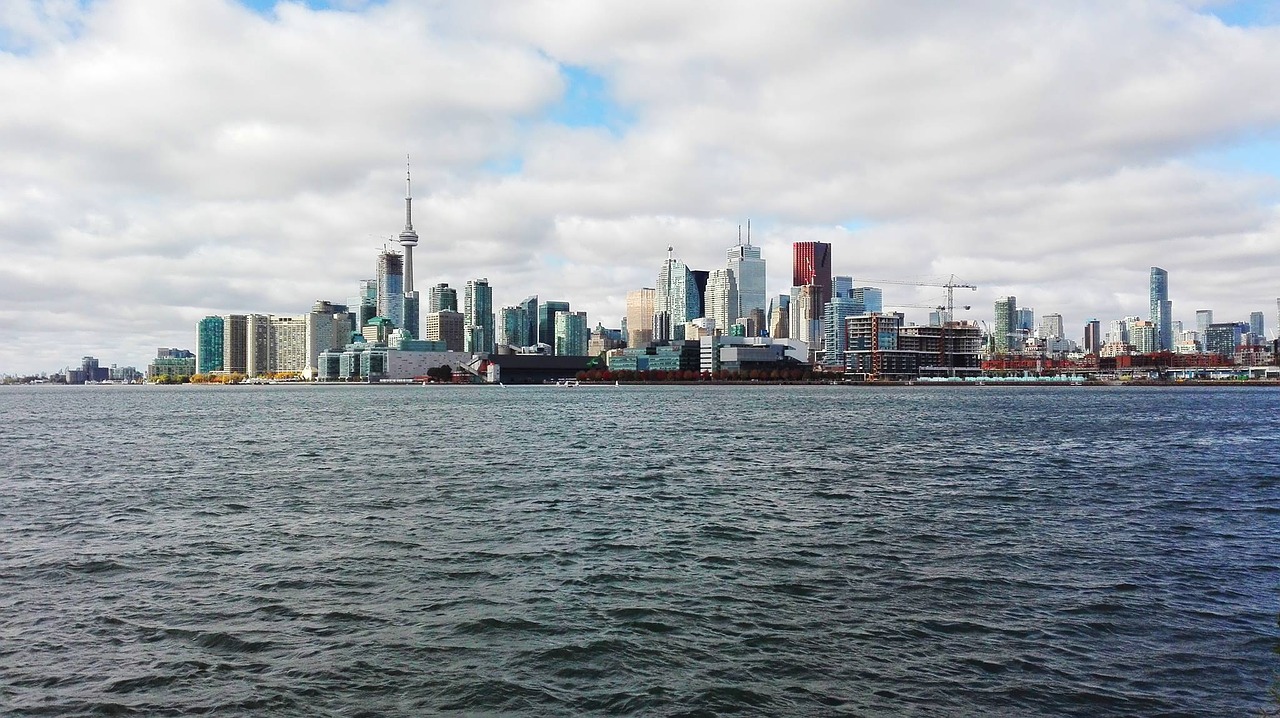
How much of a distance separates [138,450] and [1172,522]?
65686 millimetres

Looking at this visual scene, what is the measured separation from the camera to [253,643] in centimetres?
1705

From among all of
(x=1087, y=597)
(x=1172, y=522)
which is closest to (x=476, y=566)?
(x=1087, y=597)

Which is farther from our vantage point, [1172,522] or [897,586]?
[1172,522]

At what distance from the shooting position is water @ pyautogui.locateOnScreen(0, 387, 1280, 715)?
14695 millimetres

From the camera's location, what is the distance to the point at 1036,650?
1650 cm

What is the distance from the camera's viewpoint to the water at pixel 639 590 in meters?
14.7

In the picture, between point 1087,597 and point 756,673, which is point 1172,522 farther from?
point 756,673

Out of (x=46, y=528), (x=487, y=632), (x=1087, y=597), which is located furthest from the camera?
(x=46, y=528)

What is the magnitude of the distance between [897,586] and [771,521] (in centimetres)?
944

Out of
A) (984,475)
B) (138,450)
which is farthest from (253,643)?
(138,450)

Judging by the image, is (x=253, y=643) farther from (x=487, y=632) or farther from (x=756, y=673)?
(x=756, y=673)

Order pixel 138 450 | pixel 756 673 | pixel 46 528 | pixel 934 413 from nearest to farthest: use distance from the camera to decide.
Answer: pixel 756 673 < pixel 46 528 < pixel 138 450 < pixel 934 413

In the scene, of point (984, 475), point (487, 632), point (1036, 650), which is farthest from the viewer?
point (984, 475)

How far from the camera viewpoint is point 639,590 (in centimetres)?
2106
